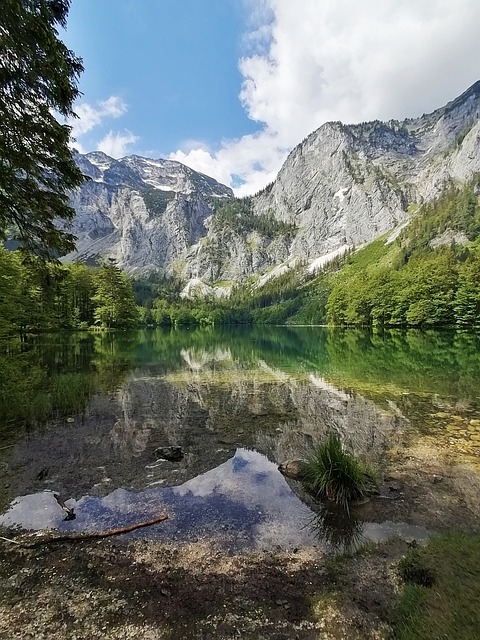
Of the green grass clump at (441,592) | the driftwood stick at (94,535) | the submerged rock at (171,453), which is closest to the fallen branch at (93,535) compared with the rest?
the driftwood stick at (94,535)

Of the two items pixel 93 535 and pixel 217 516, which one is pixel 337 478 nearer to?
pixel 217 516

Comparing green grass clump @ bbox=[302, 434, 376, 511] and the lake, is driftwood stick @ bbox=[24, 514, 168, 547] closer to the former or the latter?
the lake

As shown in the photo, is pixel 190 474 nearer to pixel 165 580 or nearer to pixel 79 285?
pixel 165 580

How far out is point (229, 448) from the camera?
40.9 feet

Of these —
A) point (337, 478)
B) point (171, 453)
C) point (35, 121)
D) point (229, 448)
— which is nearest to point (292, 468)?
point (337, 478)

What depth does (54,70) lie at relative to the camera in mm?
9453

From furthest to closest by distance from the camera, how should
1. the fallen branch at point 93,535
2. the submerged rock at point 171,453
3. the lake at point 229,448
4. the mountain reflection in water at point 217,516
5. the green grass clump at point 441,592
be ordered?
the submerged rock at point 171,453, the lake at point 229,448, the mountain reflection in water at point 217,516, the fallen branch at point 93,535, the green grass clump at point 441,592

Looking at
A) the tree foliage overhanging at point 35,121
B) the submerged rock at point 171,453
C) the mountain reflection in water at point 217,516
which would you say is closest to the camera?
the mountain reflection in water at point 217,516

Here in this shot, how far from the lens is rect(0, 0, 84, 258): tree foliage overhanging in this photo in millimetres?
8562

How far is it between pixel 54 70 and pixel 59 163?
255 centimetres

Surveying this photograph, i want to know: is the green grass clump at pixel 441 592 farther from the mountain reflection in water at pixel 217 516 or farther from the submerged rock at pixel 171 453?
the submerged rock at pixel 171 453

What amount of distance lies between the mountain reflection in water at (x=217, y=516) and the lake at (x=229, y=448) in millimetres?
39

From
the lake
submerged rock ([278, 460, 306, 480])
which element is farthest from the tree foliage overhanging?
submerged rock ([278, 460, 306, 480])

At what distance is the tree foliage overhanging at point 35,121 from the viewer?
856 cm
